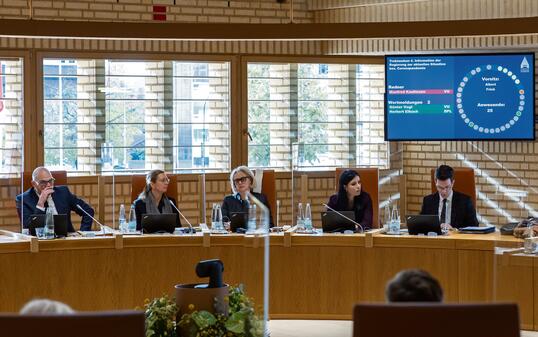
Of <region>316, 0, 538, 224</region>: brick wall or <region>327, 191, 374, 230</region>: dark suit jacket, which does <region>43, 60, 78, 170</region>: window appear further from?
<region>327, 191, 374, 230</region>: dark suit jacket

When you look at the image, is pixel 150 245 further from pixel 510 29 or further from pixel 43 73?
pixel 43 73

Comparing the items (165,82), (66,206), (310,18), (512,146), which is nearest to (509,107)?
(512,146)

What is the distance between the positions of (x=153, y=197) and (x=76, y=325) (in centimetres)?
494

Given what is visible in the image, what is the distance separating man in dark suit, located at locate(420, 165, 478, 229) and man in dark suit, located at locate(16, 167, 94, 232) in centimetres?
250

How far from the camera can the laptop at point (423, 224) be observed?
7.09m

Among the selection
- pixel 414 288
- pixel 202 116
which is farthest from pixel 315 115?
pixel 414 288

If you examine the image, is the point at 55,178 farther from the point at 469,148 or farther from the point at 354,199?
the point at 469,148

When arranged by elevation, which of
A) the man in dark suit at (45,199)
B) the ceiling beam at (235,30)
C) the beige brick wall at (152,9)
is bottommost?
the man in dark suit at (45,199)

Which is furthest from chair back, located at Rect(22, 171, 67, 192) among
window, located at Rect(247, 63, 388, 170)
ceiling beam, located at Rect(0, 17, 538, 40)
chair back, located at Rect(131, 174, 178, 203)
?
window, located at Rect(247, 63, 388, 170)

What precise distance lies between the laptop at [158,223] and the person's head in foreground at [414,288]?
164 inches

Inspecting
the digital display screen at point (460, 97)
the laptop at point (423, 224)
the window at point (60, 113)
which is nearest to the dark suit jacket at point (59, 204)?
the window at point (60, 113)

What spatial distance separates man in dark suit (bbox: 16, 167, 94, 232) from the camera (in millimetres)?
7742

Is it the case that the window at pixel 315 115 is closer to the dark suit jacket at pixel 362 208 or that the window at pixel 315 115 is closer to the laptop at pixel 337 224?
the dark suit jacket at pixel 362 208

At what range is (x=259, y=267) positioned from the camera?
23.1ft
